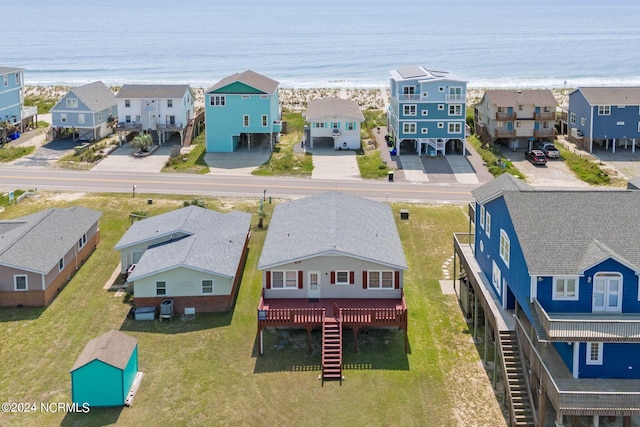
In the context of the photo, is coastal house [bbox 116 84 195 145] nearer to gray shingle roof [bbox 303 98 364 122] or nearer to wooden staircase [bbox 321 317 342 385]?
gray shingle roof [bbox 303 98 364 122]

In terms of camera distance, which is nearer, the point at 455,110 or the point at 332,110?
the point at 455,110

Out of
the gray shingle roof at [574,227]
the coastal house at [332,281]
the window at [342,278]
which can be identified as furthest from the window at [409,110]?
the gray shingle roof at [574,227]

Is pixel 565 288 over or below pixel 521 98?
below

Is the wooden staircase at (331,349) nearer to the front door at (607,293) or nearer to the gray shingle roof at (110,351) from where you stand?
the gray shingle roof at (110,351)

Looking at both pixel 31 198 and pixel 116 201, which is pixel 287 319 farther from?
pixel 31 198

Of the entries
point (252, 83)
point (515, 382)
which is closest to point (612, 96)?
point (252, 83)

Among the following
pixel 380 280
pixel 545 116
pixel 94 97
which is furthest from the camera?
pixel 94 97

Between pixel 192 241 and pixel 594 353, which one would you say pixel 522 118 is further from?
pixel 594 353

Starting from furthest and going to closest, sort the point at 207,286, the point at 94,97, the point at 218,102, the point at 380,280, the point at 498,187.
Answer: the point at 94,97, the point at 218,102, the point at 207,286, the point at 498,187, the point at 380,280
